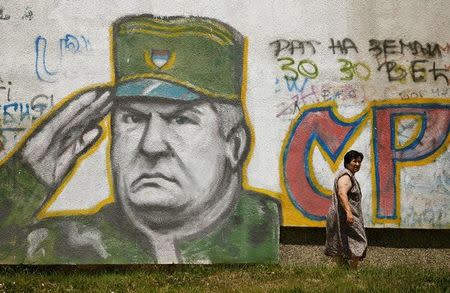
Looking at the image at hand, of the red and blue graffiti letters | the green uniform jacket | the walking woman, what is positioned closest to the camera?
the walking woman

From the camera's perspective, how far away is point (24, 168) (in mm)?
7312

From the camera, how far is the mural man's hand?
7340mm

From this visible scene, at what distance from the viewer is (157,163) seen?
7.35 m

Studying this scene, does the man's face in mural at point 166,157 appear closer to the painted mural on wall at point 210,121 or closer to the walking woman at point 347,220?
the painted mural on wall at point 210,121

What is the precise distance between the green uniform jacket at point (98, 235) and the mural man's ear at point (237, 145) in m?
0.47

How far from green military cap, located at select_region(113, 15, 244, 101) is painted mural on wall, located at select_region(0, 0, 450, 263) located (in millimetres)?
16

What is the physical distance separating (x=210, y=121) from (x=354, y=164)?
165cm

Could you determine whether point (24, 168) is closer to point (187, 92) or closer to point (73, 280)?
point (73, 280)

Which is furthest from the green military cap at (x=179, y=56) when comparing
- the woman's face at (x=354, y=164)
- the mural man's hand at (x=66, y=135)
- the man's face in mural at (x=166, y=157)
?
the woman's face at (x=354, y=164)

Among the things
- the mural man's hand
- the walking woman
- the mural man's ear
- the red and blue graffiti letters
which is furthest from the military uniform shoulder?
the mural man's hand

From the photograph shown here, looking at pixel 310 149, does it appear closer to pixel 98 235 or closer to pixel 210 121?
pixel 210 121

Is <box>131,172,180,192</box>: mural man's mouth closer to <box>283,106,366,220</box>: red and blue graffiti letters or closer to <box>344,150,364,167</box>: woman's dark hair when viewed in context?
<box>283,106,366,220</box>: red and blue graffiti letters

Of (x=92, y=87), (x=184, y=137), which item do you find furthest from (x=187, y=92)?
(x=92, y=87)

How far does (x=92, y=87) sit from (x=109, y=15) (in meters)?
0.83
